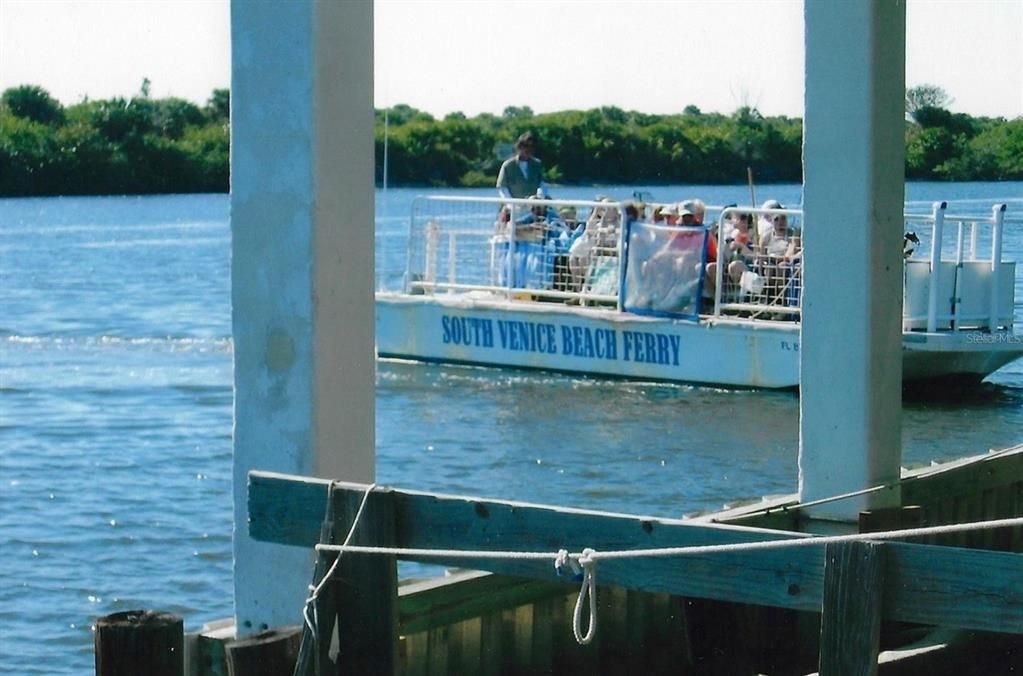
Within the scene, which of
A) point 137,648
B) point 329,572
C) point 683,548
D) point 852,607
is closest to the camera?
point 852,607

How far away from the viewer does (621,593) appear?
18.1ft

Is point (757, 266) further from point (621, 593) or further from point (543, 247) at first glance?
point (621, 593)

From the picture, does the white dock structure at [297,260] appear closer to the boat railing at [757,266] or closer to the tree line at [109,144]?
the boat railing at [757,266]

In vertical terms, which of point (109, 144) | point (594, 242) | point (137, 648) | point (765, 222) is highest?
point (109, 144)

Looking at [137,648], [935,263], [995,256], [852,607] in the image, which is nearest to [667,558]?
[852,607]

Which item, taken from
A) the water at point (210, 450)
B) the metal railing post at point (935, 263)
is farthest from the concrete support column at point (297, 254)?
the metal railing post at point (935, 263)

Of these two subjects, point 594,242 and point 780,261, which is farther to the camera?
point 594,242

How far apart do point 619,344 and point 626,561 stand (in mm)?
15102

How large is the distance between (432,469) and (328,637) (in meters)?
11.2

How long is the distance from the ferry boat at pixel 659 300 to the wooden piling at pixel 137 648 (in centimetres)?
1299

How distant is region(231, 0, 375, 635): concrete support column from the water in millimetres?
4828

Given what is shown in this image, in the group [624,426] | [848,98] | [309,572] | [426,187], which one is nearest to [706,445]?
[624,426]

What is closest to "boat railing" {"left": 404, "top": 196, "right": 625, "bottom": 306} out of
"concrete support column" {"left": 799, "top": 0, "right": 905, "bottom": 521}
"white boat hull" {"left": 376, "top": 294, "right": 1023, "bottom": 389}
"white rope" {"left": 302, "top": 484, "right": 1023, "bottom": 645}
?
"white boat hull" {"left": 376, "top": 294, "right": 1023, "bottom": 389}

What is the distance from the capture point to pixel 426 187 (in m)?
104
